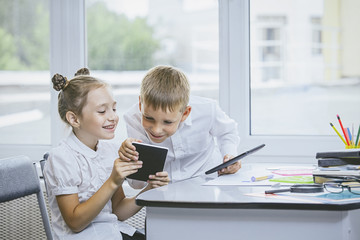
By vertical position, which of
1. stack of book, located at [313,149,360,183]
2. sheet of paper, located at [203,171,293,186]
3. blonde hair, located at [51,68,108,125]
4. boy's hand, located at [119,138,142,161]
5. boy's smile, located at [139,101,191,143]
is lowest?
sheet of paper, located at [203,171,293,186]

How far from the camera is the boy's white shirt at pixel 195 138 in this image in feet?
6.43

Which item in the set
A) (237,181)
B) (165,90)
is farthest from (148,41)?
(237,181)

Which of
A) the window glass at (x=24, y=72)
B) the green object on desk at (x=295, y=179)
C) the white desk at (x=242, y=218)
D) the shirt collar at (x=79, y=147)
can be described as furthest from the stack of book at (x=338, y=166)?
the window glass at (x=24, y=72)

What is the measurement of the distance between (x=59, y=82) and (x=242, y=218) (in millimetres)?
792

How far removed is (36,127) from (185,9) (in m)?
1.05

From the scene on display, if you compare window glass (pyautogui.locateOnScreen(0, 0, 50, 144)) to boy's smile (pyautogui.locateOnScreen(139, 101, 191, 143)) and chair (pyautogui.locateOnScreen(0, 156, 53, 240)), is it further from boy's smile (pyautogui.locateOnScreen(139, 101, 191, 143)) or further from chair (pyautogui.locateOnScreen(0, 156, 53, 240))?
boy's smile (pyautogui.locateOnScreen(139, 101, 191, 143))

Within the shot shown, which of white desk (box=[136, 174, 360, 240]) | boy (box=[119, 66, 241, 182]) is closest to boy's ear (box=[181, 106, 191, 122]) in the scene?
boy (box=[119, 66, 241, 182])

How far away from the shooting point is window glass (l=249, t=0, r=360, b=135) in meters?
2.45

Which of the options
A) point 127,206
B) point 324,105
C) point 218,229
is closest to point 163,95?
point 127,206

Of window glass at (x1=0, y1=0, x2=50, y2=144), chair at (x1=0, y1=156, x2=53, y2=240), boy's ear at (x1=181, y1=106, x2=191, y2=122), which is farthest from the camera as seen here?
window glass at (x1=0, y1=0, x2=50, y2=144)

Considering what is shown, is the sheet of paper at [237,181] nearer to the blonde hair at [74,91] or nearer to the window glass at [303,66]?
the blonde hair at [74,91]

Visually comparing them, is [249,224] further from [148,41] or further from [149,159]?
[148,41]

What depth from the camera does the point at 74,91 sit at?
1.68 m

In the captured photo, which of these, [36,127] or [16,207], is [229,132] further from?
[36,127]
